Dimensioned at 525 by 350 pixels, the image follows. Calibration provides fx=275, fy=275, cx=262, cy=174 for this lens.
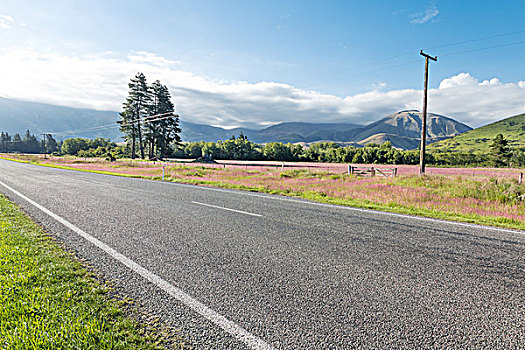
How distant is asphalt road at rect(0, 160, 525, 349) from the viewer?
2.61 meters

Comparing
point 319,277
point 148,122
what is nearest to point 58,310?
point 319,277

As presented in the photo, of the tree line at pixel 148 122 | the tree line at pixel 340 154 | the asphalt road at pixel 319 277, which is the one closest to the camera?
the asphalt road at pixel 319 277

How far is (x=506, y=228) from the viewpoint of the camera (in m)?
6.59

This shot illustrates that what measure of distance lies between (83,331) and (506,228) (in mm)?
8535

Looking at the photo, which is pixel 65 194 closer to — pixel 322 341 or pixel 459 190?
pixel 322 341

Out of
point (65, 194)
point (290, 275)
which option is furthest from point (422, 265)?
point (65, 194)

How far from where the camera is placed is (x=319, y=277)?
378 cm

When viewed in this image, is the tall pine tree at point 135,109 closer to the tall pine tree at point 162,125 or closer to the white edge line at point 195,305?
the tall pine tree at point 162,125

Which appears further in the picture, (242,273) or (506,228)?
(506,228)

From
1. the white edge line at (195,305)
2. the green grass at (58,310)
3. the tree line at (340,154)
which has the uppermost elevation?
the tree line at (340,154)

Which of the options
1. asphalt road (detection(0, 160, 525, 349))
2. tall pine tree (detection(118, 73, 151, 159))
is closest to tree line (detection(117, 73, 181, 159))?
tall pine tree (detection(118, 73, 151, 159))

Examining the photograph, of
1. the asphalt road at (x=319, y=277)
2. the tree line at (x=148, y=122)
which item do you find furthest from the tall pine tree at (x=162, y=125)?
the asphalt road at (x=319, y=277)

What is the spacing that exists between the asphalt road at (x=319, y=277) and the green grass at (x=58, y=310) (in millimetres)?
319

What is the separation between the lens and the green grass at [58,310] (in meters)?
2.42
